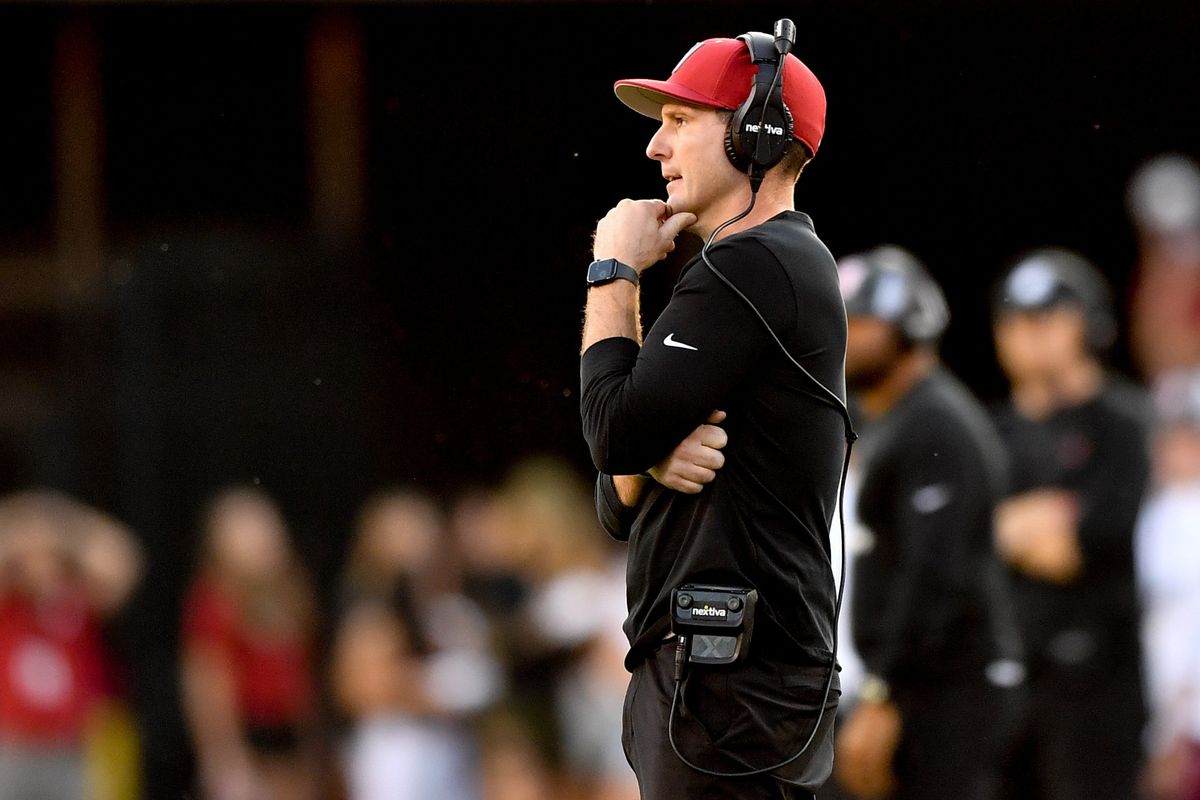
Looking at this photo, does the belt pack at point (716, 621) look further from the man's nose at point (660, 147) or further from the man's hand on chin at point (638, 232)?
the man's nose at point (660, 147)

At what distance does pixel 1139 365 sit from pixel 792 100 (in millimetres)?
5691

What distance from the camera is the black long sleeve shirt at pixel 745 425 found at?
8.71 ft

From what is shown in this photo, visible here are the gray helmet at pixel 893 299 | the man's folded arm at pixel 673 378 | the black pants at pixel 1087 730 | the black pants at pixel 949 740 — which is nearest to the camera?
the man's folded arm at pixel 673 378

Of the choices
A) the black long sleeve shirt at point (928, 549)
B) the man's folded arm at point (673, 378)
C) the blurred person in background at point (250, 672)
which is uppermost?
the man's folded arm at point (673, 378)

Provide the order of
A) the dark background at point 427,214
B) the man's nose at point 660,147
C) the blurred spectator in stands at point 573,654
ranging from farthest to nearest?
the dark background at point 427,214 < the blurred spectator in stands at point 573,654 < the man's nose at point 660,147

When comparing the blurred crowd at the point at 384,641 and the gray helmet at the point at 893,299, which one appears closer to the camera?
the gray helmet at the point at 893,299

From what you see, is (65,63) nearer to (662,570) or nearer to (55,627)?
(55,627)

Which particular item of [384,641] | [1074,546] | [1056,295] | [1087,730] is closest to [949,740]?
[1087,730]

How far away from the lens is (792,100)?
2916mm

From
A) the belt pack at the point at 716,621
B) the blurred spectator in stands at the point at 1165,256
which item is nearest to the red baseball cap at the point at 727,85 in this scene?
the belt pack at the point at 716,621

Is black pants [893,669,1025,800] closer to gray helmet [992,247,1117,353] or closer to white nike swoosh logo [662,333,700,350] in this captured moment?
gray helmet [992,247,1117,353]

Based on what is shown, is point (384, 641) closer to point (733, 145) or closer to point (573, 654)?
point (573, 654)

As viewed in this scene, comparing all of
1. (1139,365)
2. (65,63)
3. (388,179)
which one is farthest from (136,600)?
(1139,365)

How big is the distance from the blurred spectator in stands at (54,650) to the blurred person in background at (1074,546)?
4.33 meters
